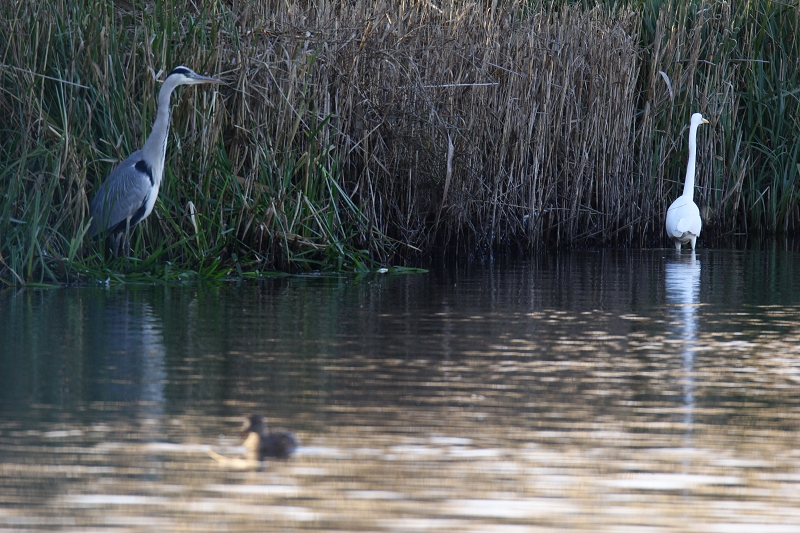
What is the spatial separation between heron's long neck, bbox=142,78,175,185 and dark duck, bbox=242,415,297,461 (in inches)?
180

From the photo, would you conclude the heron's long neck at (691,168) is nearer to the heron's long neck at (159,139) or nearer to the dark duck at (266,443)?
the heron's long neck at (159,139)

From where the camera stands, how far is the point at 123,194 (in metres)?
7.93

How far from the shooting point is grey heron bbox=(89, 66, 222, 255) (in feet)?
26.2

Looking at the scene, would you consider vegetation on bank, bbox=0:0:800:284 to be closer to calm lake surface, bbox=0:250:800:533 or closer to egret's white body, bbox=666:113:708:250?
egret's white body, bbox=666:113:708:250

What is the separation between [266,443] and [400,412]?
693 millimetres

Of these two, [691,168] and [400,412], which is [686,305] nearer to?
[400,412]

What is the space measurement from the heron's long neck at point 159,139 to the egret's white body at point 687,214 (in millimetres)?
5344

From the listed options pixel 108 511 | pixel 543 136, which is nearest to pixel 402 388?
pixel 108 511

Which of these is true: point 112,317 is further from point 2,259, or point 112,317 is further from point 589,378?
point 589,378

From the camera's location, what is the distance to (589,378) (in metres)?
5.02

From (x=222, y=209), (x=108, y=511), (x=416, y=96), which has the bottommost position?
(x=108, y=511)

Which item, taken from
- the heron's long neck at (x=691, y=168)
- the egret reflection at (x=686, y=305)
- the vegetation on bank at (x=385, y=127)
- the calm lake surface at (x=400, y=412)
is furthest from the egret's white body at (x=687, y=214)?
the calm lake surface at (x=400, y=412)

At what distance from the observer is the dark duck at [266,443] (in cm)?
370

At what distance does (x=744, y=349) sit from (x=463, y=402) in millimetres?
1846
